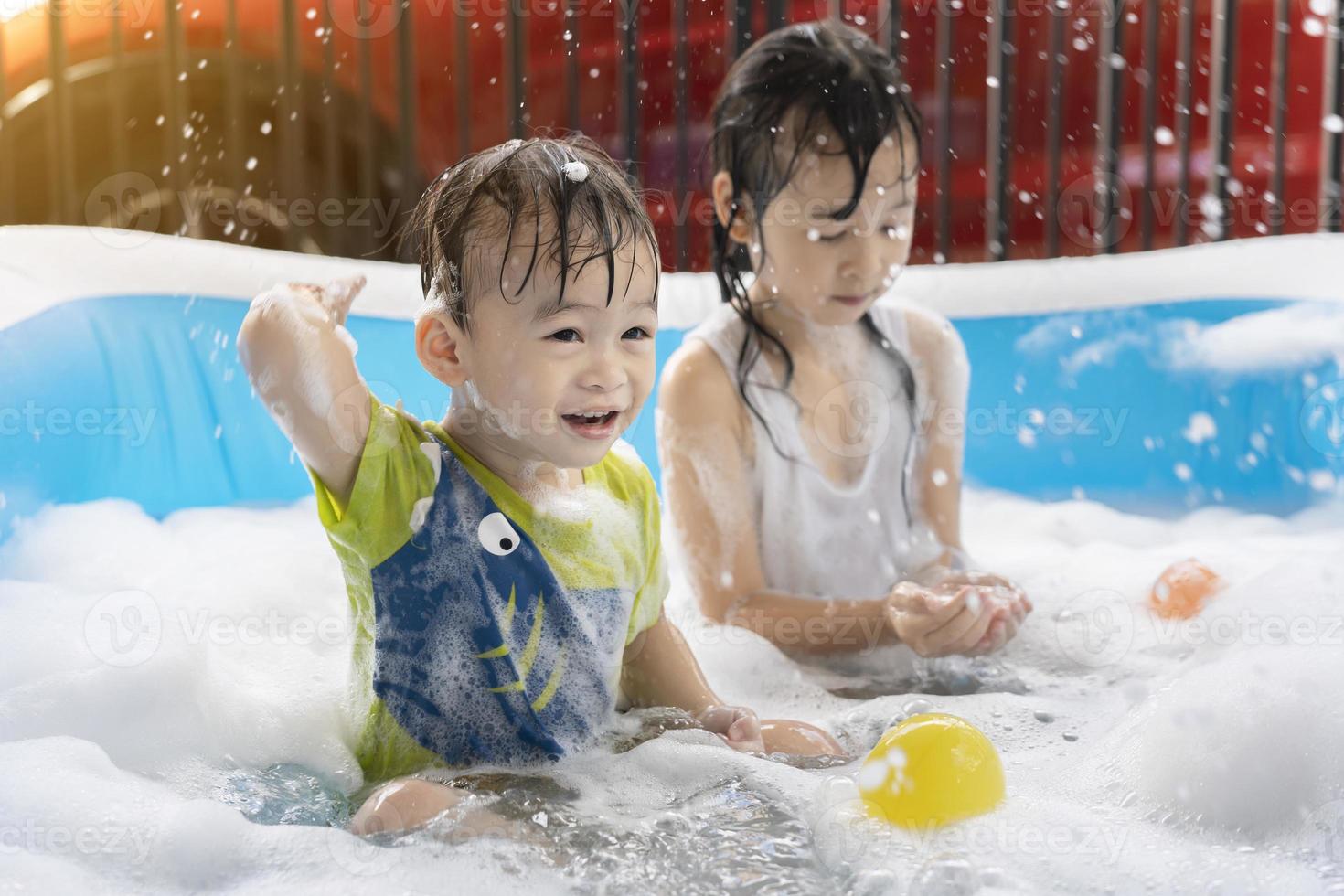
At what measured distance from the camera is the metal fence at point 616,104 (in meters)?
2.89

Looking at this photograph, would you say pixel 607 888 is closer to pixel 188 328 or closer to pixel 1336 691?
pixel 1336 691

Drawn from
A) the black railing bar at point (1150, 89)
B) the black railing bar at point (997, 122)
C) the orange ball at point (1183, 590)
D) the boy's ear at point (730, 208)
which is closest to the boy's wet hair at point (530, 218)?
the boy's ear at point (730, 208)

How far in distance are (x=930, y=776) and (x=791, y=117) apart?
95 centimetres

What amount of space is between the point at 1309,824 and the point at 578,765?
0.71 meters

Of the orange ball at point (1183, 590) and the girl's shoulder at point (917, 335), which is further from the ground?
the girl's shoulder at point (917, 335)

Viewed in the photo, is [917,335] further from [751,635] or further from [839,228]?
[751,635]

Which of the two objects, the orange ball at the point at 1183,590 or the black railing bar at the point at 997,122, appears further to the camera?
the black railing bar at the point at 997,122

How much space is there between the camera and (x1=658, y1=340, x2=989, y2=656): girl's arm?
1.75 meters

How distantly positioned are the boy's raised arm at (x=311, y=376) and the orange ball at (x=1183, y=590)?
1312mm

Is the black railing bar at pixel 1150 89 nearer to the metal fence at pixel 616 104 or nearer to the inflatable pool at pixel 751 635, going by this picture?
the metal fence at pixel 616 104

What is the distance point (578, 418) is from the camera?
Result: 1.23 metres

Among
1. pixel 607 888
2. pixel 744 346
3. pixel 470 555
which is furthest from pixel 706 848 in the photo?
pixel 744 346

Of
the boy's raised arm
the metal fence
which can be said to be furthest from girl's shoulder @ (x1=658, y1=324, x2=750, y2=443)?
the metal fence

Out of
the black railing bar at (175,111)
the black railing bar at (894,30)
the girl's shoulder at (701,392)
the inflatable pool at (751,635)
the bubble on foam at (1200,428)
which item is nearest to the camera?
the inflatable pool at (751,635)
